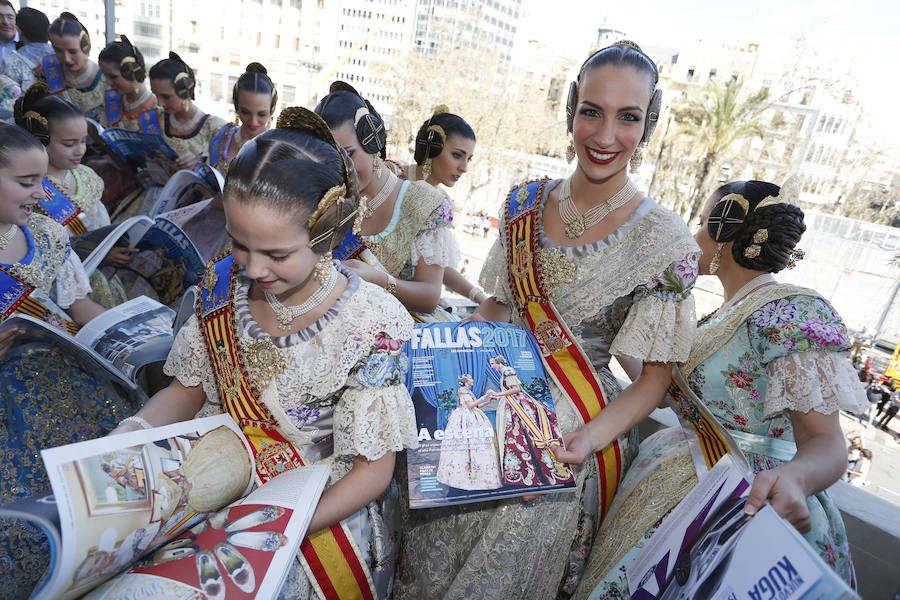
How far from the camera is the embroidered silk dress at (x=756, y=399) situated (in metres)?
1.45

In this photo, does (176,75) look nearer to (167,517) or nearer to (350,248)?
(350,248)

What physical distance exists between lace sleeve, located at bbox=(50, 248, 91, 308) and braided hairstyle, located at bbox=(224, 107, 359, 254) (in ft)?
4.45

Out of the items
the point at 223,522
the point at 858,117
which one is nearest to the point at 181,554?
the point at 223,522

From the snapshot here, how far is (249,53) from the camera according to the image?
43500mm

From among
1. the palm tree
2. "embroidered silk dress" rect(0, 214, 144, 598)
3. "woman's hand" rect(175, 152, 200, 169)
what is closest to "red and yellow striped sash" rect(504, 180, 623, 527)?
"embroidered silk dress" rect(0, 214, 144, 598)

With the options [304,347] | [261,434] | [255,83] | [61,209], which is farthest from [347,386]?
[255,83]

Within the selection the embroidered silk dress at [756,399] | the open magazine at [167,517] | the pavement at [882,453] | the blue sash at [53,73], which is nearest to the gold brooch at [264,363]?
the open magazine at [167,517]

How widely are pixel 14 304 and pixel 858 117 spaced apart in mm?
39503

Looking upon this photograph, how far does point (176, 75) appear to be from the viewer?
3.71 m

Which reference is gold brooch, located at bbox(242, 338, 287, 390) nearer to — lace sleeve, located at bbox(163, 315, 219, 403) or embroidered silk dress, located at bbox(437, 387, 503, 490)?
lace sleeve, located at bbox(163, 315, 219, 403)

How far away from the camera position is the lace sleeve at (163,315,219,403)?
1452 millimetres

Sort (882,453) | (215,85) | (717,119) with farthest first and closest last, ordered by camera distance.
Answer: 1. (215,85)
2. (717,119)
3. (882,453)

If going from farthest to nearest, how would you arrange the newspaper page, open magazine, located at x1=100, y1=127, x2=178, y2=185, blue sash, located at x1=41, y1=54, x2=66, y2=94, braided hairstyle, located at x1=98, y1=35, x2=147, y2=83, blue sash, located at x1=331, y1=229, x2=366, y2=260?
blue sash, located at x1=41, y1=54, x2=66, y2=94 < braided hairstyle, located at x1=98, y1=35, x2=147, y2=83 < open magazine, located at x1=100, y1=127, x2=178, y2=185 < blue sash, located at x1=331, y1=229, x2=366, y2=260 < the newspaper page

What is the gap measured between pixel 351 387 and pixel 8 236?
1.49 m
